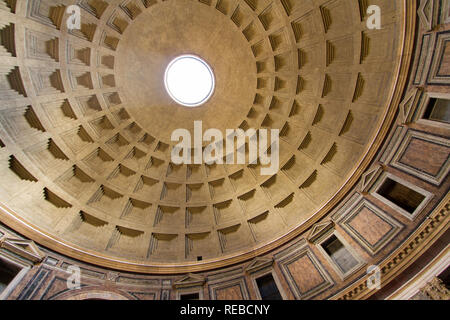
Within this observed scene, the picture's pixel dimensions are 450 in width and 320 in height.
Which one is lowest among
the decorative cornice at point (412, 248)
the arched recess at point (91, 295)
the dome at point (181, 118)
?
the decorative cornice at point (412, 248)

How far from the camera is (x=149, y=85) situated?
803 inches

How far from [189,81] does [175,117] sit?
3289 mm

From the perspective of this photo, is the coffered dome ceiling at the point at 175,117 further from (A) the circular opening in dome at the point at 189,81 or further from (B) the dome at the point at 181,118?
(A) the circular opening in dome at the point at 189,81

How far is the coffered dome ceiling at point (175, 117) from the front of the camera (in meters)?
15.7

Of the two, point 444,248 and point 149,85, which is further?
point 149,85

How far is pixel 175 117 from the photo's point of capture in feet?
70.7

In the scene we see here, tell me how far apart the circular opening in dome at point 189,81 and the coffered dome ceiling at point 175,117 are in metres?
0.63

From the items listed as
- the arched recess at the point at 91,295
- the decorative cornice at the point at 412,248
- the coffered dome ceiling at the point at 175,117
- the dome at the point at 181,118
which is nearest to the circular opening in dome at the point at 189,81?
the dome at the point at 181,118

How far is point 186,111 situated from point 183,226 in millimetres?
8956

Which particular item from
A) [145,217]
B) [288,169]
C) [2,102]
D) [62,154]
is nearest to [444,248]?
[288,169]

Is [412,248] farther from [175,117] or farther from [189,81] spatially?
[189,81]

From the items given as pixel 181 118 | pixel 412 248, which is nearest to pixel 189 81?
pixel 181 118
